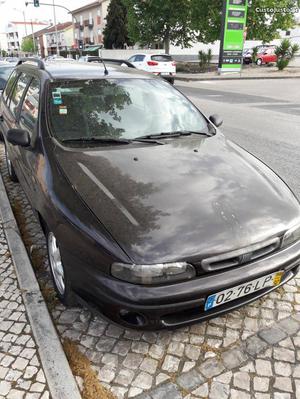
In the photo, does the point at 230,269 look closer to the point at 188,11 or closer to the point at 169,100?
the point at 169,100

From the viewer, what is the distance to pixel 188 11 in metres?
30.4

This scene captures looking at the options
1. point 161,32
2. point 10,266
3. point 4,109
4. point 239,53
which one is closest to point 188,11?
point 161,32

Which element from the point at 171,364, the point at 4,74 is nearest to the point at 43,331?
the point at 171,364

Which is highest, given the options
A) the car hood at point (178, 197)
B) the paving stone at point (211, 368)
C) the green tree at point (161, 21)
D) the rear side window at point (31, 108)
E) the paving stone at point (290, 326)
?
the green tree at point (161, 21)

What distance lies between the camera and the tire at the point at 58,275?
2.49 m

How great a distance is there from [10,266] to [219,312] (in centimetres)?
194

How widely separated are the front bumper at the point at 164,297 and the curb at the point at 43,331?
1.25 ft

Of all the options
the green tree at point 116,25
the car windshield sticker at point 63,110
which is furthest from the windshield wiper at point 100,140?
the green tree at point 116,25

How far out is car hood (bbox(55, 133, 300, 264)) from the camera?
6.86ft

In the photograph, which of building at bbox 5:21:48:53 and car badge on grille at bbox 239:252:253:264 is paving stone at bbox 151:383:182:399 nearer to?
car badge on grille at bbox 239:252:253:264

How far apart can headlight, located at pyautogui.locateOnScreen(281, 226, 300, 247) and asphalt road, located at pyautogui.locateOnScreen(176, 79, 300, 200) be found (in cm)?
232

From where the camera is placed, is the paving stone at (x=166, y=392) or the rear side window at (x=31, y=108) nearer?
the paving stone at (x=166, y=392)

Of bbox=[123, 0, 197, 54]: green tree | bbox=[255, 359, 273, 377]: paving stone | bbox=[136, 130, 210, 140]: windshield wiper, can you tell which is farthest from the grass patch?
bbox=[123, 0, 197, 54]: green tree

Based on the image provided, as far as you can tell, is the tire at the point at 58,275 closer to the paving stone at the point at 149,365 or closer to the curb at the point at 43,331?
the curb at the point at 43,331
